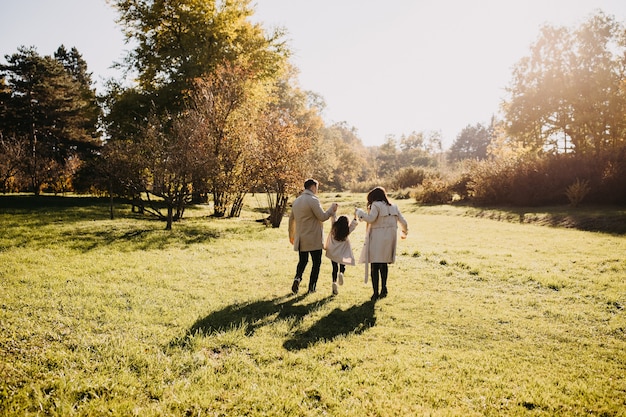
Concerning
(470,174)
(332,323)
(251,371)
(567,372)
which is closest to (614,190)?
(470,174)

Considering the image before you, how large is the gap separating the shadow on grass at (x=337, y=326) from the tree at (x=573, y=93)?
3041 centimetres

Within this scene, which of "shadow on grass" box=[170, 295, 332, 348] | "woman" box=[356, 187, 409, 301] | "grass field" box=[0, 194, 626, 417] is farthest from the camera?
"woman" box=[356, 187, 409, 301]

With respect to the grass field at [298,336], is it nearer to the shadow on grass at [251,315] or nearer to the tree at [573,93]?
the shadow on grass at [251,315]

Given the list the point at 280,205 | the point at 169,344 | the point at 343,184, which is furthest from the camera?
the point at 343,184

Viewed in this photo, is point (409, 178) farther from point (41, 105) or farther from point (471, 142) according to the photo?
point (471, 142)

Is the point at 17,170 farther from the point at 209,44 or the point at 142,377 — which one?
the point at 142,377

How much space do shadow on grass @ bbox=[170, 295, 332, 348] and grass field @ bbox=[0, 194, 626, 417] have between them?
0.12ft

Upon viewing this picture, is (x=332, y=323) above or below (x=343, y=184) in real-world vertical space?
below

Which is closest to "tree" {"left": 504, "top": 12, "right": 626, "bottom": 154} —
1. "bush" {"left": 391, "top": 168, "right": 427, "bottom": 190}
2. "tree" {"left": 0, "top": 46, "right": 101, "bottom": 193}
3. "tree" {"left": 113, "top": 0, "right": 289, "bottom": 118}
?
"bush" {"left": 391, "top": 168, "right": 427, "bottom": 190}

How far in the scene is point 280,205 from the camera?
1570 cm

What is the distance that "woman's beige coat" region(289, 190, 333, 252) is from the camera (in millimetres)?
6570

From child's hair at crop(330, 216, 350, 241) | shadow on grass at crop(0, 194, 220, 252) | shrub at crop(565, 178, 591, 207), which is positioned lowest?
shadow on grass at crop(0, 194, 220, 252)

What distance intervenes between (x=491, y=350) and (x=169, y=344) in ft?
14.3

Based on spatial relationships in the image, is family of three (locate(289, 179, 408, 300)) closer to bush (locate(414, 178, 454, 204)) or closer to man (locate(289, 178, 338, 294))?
man (locate(289, 178, 338, 294))
